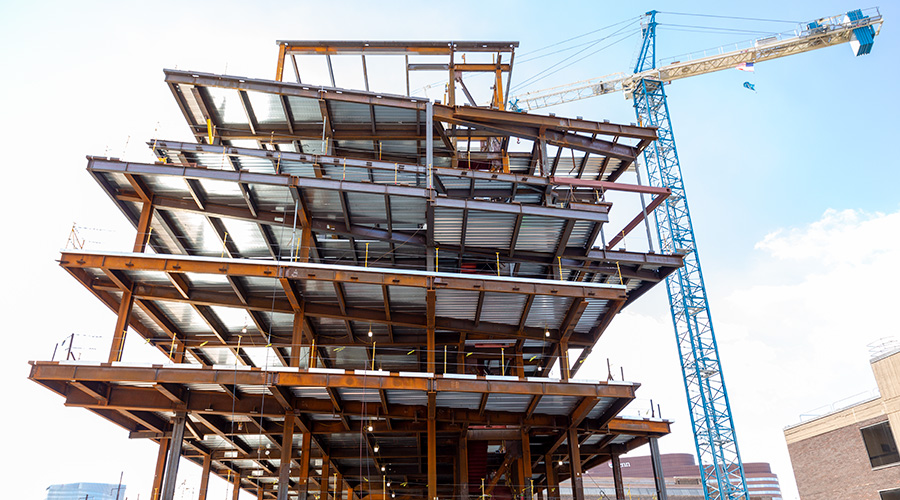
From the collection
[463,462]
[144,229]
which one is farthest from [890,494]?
[144,229]

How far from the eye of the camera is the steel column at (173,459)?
78.8 ft

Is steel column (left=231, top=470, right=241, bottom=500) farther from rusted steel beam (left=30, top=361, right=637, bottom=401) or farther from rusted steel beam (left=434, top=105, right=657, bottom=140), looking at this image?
rusted steel beam (left=434, top=105, right=657, bottom=140)

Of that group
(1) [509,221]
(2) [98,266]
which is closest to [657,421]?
(1) [509,221]

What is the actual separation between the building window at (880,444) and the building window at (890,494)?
157 centimetres

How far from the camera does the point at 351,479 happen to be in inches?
1657

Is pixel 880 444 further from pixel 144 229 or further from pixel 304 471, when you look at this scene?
pixel 144 229

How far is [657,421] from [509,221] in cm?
1298

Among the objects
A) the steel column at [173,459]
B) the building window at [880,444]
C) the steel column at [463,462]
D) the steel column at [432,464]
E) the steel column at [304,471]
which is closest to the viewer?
the steel column at [432,464]

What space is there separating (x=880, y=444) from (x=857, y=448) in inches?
70.9

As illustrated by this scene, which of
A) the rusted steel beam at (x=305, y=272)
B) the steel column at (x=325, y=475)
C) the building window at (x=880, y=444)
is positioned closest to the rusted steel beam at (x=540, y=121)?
the rusted steel beam at (x=305, y=272)

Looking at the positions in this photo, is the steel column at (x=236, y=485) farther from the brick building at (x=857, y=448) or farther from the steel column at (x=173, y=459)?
the brick building at (x=857, y=448)

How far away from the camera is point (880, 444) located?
3653 cm

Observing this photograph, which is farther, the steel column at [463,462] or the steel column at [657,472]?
the steel column at [657,472]

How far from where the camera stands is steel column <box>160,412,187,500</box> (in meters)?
24.0
